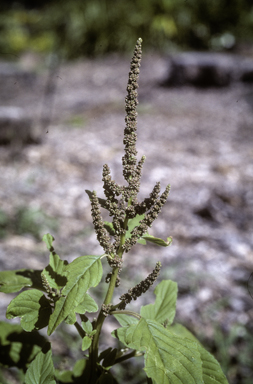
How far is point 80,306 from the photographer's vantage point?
941 mm

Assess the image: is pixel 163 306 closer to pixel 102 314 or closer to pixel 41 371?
pixel 102 314

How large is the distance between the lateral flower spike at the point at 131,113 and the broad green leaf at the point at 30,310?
1.41 feet

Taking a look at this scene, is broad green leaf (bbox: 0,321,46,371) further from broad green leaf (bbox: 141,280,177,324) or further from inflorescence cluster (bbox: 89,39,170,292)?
inflorescence cluster (bbox: 89,39,170,292)

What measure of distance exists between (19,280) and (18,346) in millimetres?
371

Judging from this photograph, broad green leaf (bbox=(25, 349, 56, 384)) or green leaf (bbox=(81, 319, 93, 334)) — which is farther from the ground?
green leaf (bbox=(81, 319, 93, 334))

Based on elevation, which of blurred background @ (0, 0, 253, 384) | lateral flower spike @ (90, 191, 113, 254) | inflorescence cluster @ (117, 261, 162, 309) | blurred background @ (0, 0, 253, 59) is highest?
blurred background @ (0, 0, 253, 59)

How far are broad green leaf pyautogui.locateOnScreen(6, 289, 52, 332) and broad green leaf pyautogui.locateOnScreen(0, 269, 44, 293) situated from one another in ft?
0.20

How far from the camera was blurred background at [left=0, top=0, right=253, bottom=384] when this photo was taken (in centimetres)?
245

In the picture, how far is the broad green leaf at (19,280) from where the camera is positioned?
99 centimetres

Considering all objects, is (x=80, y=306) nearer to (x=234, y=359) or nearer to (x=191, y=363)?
(x=191, y=363)

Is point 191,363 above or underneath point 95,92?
above

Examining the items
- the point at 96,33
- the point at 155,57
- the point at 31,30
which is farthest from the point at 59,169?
the point at 31,30

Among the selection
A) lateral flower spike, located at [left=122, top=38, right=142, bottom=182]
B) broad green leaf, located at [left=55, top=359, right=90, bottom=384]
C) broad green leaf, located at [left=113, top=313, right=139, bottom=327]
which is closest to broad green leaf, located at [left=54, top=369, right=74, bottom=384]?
broad green leaf, located at [left=55, top=359, right=90, bottom=384]

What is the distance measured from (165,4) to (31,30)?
5.36 m
